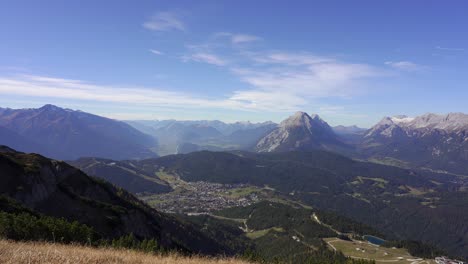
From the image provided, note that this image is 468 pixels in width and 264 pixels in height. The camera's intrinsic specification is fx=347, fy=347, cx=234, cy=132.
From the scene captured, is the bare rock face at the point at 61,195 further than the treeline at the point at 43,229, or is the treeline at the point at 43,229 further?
the bare rock face at the point at 61,195

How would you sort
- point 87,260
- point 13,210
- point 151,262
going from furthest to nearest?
point 13,210, point 151,262, point 87,260

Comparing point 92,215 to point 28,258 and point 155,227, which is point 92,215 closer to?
point 155,227

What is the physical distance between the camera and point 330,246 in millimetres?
197125

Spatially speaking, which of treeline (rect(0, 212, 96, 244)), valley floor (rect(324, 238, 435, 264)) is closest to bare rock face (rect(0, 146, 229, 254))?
treeline (rect(0, 212, 96, 244))

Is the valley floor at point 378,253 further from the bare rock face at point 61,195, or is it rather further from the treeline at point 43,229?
the treeline at point 43,229

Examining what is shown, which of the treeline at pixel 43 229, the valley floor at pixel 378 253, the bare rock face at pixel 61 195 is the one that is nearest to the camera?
the treeline at pixel 43 229

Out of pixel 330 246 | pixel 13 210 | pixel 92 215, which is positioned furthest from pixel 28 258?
pixel 330 246

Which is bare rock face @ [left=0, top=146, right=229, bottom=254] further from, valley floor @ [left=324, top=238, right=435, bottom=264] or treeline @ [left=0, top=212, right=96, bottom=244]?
valley floor @ [left=324, top=238, right=435, bottom=264]

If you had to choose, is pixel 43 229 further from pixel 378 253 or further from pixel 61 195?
pixel 378 253

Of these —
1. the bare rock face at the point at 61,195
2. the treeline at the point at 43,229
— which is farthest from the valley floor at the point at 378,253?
the treeline at the point at 43,229

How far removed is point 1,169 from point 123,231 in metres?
28.9

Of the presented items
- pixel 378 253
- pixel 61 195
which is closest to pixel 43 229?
pixel 61 195

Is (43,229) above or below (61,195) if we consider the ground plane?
above

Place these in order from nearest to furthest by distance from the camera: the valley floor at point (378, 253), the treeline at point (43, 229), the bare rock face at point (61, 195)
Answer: the treeline at point (43, 229) < the bare rock face at point (61, 195) < the valley floor at point (378, 253)
